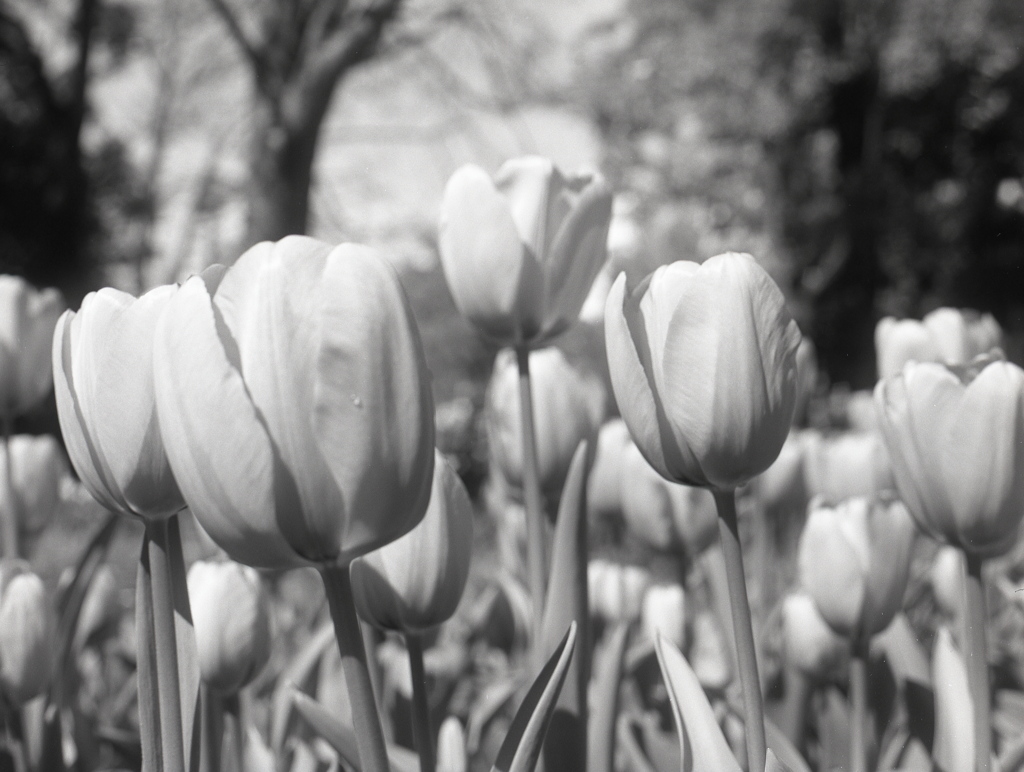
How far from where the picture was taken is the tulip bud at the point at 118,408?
1.61ft

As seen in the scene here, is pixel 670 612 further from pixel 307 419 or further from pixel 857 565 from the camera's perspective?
pixel 307 419

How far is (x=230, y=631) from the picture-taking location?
76 cm

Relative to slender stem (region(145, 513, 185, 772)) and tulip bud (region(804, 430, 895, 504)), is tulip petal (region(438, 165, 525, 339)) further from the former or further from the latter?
tulip bud (region(804, 430, 895, 504))

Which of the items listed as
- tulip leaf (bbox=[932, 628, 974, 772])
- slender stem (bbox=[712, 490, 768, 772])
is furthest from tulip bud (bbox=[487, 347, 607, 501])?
slender stem (bbox=[712, 490, 768, 772])

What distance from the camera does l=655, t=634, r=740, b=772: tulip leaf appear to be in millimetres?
497

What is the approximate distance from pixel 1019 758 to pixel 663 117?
10993 mm

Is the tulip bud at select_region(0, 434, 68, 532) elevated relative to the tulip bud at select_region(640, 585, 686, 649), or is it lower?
elevated

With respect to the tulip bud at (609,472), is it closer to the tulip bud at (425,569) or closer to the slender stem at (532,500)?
the slender stem at (532,500)

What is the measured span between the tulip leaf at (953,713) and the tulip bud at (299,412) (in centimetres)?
48

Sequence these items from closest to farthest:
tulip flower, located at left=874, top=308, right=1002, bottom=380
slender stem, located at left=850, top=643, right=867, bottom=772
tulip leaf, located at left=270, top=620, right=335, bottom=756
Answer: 1. slender stem, located at left=850, top=643, right=867, bottom=772
2. tulip leaf, located at left=270, top=620, right=335, bottom=756
3. tulip flower, located at left=874, top=308, right=1002, bottom=380

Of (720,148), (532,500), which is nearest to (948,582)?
(532,500)

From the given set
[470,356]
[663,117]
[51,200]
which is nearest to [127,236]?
[51,200]

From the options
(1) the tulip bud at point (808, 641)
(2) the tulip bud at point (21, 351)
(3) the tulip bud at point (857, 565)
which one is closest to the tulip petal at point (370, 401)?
(3) the tulip bud at point (857, 565)

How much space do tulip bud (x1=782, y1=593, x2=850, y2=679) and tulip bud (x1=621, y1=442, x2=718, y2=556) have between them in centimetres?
17
